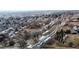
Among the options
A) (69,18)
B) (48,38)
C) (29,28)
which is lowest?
(48,38)

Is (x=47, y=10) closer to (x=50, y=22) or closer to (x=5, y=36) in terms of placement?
(x=50, y=22)

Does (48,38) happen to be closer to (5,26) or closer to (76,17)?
(76,17)
